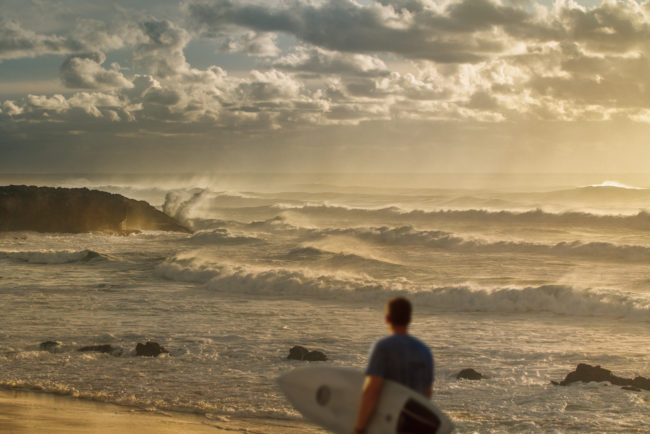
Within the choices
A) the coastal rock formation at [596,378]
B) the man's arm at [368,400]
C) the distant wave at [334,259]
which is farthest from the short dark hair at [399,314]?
the distant wave at [334,259]

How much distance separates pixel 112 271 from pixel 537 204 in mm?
49108

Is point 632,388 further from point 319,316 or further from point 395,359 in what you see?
point 319,316

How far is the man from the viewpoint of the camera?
4062 millimetres

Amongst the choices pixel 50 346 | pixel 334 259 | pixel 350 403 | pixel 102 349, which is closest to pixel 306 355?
pixel 102 349

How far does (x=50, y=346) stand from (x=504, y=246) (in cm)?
2216

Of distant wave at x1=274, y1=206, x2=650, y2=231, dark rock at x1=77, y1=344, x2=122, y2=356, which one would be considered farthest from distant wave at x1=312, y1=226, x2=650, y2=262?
dark rock at x1=77, y1=344, x2=122, y2=356

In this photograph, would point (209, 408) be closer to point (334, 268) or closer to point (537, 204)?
point (334, 268)

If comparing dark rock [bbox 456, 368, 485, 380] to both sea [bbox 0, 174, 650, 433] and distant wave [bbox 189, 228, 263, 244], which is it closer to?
sea [bbox 0, 174, 650, 433]

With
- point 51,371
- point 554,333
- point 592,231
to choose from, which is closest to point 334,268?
point 554,333

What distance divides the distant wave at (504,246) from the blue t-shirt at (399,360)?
25.0 metres

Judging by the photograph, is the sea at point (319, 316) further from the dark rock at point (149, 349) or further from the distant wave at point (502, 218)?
the distant wave at point (502, 218)

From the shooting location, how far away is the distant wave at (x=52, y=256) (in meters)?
25.1

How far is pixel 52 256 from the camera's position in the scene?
25453 mm

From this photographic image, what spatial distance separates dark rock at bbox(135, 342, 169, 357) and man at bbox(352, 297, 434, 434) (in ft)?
24.9
